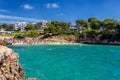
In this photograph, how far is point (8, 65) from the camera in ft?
74.1

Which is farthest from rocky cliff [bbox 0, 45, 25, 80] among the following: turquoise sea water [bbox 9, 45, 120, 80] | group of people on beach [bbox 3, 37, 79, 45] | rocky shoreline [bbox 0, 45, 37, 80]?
group of people on beach [bbox 3, 37, 79, 45]

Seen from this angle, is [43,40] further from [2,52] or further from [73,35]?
[2,52]

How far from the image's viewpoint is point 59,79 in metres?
38.3

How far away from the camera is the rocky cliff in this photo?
2158 cm

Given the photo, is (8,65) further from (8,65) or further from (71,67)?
(71,67)

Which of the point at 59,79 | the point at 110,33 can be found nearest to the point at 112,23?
the point at 110,33

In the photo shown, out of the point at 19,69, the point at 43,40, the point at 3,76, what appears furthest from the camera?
the point at 43,40

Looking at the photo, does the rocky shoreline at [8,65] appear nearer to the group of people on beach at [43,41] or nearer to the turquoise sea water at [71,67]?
the turquoise sea water at [71,67]

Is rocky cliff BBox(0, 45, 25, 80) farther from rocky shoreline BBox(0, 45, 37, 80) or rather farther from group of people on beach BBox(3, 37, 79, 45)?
group of people on beach BBox(3, 37, 79, 45)

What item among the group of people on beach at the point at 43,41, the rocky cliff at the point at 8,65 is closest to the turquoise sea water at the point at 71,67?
the rocky cliff at the point at 8,65

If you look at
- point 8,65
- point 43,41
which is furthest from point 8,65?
point 43,41

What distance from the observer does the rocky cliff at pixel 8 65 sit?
21578 millimetres

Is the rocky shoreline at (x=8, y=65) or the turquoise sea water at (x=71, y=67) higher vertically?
the rocky shoreline at (x=8, y=65)

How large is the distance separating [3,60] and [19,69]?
386 cm
